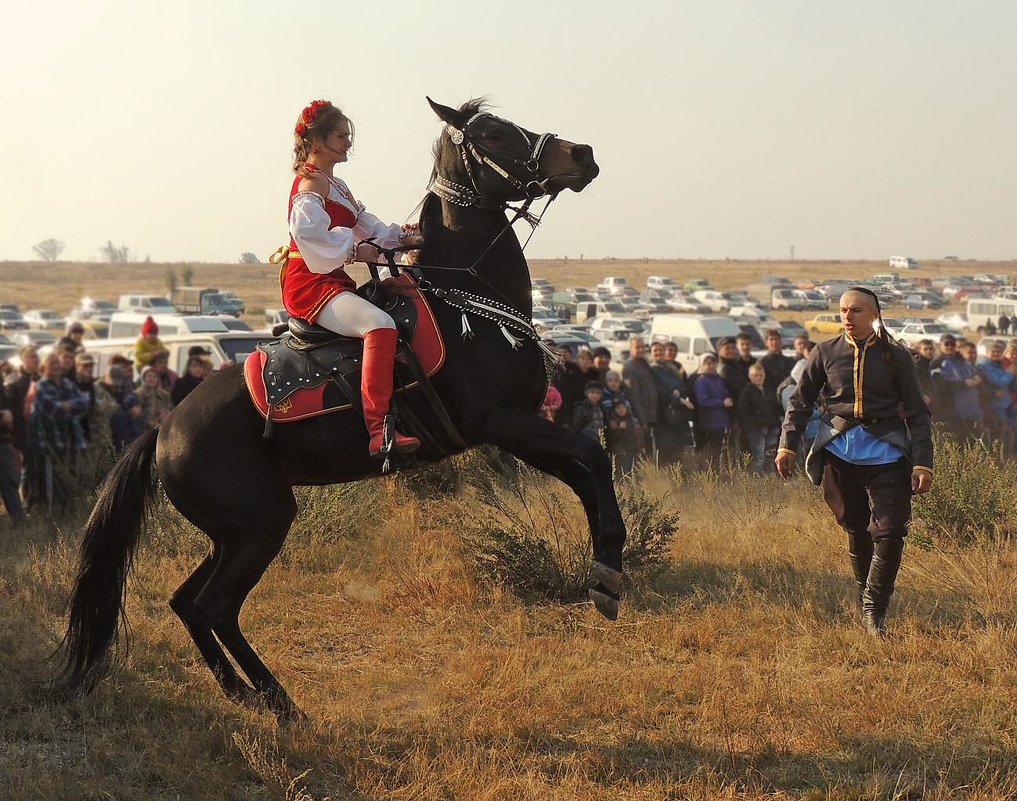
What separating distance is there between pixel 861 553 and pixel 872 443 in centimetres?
79

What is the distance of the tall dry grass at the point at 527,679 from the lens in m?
5.02

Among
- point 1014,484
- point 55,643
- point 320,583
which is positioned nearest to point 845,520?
point 1014,484

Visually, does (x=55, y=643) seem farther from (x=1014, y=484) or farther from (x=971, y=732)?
(x=1014, y=484)

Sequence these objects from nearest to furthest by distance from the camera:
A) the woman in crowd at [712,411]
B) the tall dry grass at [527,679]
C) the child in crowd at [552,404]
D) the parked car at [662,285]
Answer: the tall dry grass at [527,679] < the child in crowd at [552,404] < the woman in crowd at [712,411] < the parked car at [662,285]

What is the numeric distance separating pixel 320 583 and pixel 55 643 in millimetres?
2030

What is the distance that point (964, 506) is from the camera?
340 inches

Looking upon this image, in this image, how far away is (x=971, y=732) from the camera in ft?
17.5

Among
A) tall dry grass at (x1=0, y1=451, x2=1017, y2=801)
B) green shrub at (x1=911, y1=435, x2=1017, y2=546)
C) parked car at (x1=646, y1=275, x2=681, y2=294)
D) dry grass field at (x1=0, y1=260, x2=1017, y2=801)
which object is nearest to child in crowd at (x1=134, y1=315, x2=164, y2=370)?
dry grass field at (x1=0, y1=260, x2=1017, y2=801)

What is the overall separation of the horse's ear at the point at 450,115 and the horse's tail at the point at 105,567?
2.36 metres

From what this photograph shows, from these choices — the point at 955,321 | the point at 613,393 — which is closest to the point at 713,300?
the point at 955,321

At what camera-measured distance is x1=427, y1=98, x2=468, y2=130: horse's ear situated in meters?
6.07

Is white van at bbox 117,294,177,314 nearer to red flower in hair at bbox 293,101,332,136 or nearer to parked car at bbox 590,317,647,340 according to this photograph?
parked car at bbox 590,317,647,340

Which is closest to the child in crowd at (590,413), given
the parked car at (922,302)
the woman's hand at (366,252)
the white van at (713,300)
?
the woman's hand at (366,252)

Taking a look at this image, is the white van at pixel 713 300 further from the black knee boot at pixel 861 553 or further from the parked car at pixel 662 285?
the black knee boot at pixel 861 553
